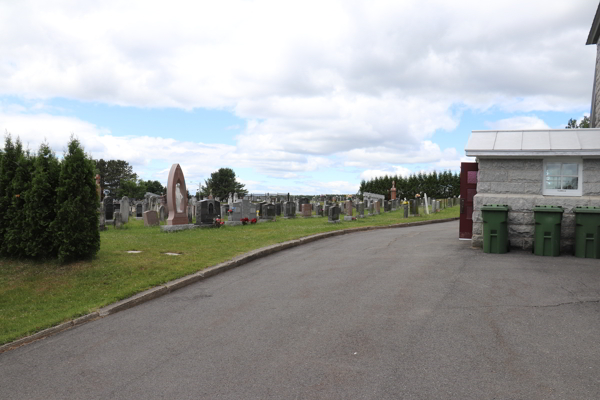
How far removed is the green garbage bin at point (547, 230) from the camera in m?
9.84

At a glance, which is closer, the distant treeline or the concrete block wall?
the concrete block wall

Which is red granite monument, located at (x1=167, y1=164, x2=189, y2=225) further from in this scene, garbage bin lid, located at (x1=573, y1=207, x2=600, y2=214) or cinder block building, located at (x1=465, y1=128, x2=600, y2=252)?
garbage bin lid, located at (x1=573, y1=207, x2=600, y2=214)

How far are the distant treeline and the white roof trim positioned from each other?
34.5 m

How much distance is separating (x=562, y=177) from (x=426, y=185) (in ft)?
124

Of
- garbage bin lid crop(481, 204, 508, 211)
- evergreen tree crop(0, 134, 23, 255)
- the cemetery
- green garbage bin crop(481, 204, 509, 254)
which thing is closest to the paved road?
the cemetery

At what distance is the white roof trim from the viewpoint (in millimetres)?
10305

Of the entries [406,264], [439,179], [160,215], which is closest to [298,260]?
[406,264]

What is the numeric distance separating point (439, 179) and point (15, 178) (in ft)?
144

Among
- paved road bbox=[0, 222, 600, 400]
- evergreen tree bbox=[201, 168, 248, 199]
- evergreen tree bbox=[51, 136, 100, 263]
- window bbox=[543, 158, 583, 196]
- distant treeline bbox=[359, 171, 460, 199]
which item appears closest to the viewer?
paved road bbox=[0, 222, 600, 400]

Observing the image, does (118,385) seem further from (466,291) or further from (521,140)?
(521,140)

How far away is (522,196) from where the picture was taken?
10.7 metres

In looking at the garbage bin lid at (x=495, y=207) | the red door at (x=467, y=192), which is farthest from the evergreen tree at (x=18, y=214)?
the red door at (x=467, y=192)

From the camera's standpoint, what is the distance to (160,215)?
2169cm

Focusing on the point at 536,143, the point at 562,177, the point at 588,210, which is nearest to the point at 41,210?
the point at 536,143
